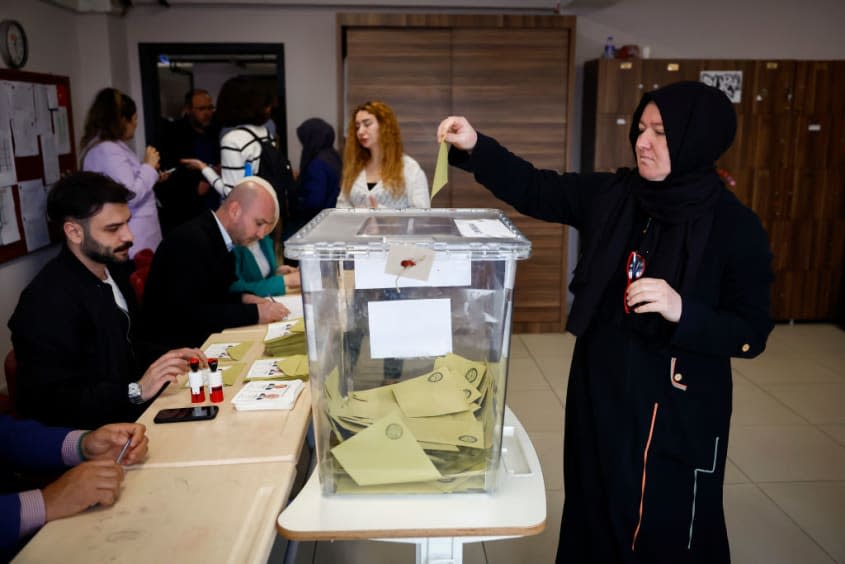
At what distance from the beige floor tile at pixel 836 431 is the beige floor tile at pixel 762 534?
778mm

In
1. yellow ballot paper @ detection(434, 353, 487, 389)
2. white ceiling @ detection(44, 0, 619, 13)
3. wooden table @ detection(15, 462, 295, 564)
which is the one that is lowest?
wooden table @ detection(15, 462, 295, 564)

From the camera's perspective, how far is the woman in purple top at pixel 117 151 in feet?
12.8

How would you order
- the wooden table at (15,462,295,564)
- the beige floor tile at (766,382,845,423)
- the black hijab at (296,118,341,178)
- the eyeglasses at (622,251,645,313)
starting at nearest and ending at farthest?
the wooden table at (15,462,295,564)
the eyeglasses at (622,251,645,313)
the beige floor tile at (766,382,845,423)
the black hijab at (296,118,341,178)

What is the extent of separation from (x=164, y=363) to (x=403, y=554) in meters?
1.15

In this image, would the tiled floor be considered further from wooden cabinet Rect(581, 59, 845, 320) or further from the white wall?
the white wall

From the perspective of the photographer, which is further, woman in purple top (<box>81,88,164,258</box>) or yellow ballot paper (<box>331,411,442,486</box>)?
woman in purple top (<box>81,88,164,258</box>)

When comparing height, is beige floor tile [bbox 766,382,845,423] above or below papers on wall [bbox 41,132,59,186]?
below

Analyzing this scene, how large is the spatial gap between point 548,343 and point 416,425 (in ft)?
12.1

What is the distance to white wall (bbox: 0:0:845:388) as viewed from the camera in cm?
515

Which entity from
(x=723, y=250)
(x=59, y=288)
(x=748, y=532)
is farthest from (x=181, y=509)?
(x=748, y=532)

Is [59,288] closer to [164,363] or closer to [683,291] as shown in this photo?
[164,363]

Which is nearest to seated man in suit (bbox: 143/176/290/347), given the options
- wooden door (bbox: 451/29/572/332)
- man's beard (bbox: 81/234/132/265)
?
man's beard (bbox: 81/234/132/265)

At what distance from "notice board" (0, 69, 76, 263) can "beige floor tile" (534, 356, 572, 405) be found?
2812mm

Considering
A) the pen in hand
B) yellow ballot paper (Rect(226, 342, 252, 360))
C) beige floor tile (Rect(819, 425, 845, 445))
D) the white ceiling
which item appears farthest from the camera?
the white ceiling
